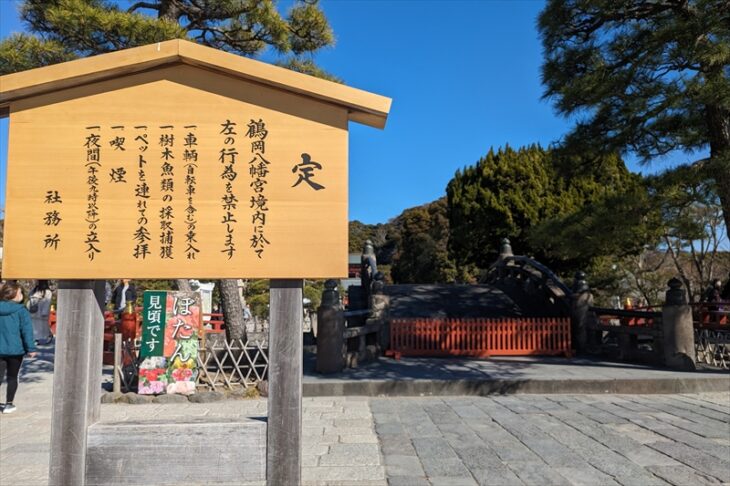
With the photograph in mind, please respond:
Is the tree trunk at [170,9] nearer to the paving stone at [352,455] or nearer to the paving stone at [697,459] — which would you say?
the paving stone at [352,455]

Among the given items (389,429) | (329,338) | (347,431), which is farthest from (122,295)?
(389,429)

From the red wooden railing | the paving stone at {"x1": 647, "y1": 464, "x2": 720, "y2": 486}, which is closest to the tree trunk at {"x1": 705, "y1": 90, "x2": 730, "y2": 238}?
the red wooden railing

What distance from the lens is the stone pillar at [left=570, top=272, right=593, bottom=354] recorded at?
10016 millimetres

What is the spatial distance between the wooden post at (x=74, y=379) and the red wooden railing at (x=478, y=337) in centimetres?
744

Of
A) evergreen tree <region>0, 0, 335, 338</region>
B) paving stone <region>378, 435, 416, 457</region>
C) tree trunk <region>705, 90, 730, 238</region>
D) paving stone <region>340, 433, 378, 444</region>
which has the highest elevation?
evergreen tree <region>0, 0, 335, 338</region>

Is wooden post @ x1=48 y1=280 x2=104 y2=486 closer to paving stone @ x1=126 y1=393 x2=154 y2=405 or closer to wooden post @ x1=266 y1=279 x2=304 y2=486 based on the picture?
wooden post @ x1=266 y1=279 x2=304 y2=486

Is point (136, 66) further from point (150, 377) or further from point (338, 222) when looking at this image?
point (150, 377)

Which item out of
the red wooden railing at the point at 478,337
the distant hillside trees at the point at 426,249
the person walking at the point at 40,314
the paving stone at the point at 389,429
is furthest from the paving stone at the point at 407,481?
the distant hillside trees at the point at 426,249

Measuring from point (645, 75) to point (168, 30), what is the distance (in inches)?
274

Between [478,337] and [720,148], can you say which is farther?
[478,337]

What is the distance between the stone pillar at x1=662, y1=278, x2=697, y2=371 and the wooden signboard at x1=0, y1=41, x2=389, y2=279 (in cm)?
757

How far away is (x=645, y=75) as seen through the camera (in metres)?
7.52

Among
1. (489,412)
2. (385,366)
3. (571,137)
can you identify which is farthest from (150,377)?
(571,137)

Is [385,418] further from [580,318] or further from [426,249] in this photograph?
[426,249]
